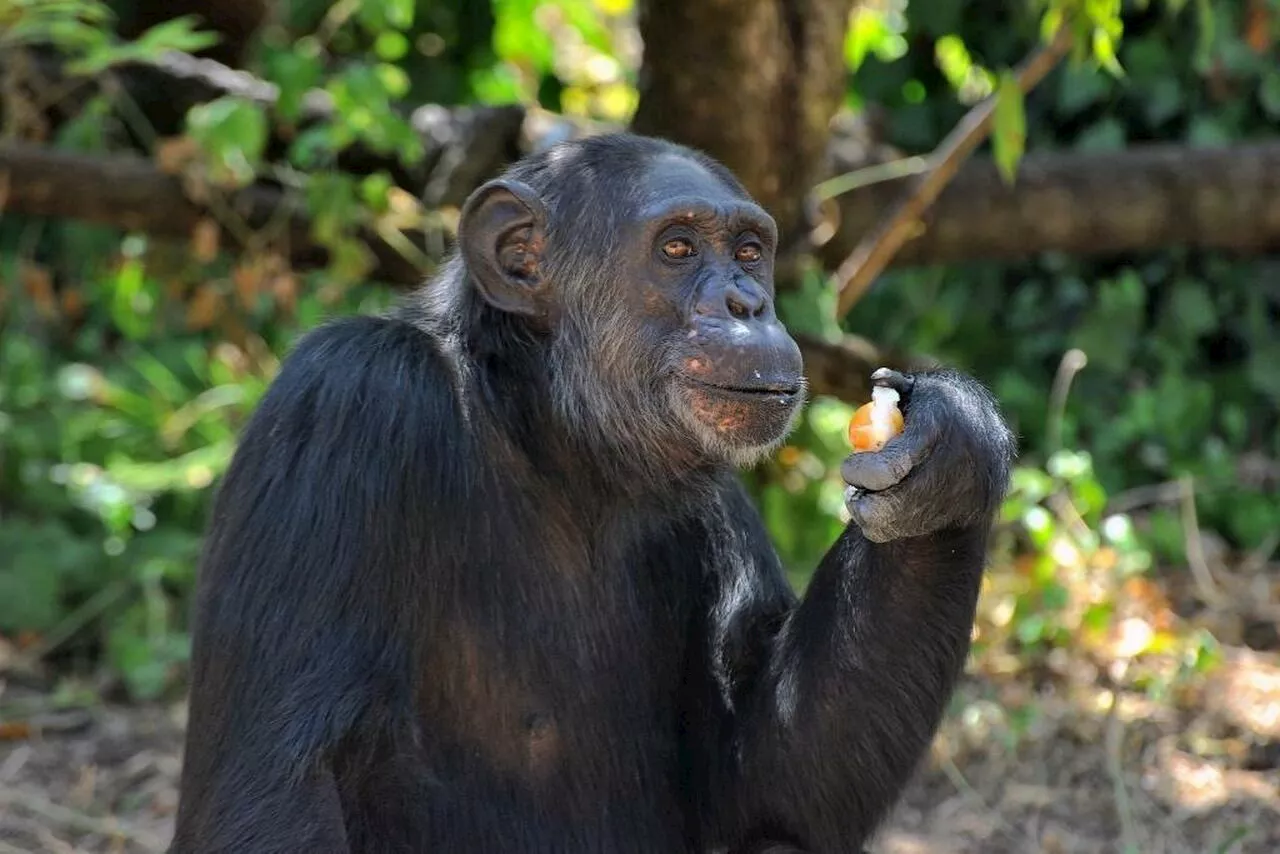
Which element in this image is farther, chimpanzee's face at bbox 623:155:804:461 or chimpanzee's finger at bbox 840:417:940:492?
chimpanzee's face at bbox 623:155:804:461

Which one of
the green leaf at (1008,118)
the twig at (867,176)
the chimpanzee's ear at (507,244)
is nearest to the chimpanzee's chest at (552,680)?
the chimpanzee's ear at (507,244)

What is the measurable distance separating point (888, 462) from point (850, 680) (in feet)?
2.80

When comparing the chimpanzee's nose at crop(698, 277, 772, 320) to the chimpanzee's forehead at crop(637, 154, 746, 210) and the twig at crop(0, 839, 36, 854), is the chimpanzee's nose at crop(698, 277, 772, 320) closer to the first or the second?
the chimpanzee's forehead at crop(637, 154, 746, 210)

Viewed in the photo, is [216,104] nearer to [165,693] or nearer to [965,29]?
[165,693]

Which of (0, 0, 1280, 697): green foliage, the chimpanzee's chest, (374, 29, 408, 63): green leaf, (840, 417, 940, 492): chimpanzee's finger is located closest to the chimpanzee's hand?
(840, 417, 940, 492): chimpanzee's finger

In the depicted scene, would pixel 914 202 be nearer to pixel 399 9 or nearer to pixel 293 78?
pixel 399 9

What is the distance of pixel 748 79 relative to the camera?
7855mm

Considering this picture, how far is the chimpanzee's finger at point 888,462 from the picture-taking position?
471cm

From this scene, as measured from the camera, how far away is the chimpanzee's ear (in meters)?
5.37

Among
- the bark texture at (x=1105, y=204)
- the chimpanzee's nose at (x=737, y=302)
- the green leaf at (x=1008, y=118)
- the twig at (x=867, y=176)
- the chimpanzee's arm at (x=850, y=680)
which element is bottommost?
the bark texture at (x=1105, y=204)

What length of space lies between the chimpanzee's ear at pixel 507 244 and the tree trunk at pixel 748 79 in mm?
2545

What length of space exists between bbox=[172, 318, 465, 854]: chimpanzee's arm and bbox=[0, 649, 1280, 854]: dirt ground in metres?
2.60

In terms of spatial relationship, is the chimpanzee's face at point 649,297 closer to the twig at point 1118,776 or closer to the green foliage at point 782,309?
the green foliage at point 782,309

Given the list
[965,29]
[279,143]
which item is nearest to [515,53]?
[279,143]
